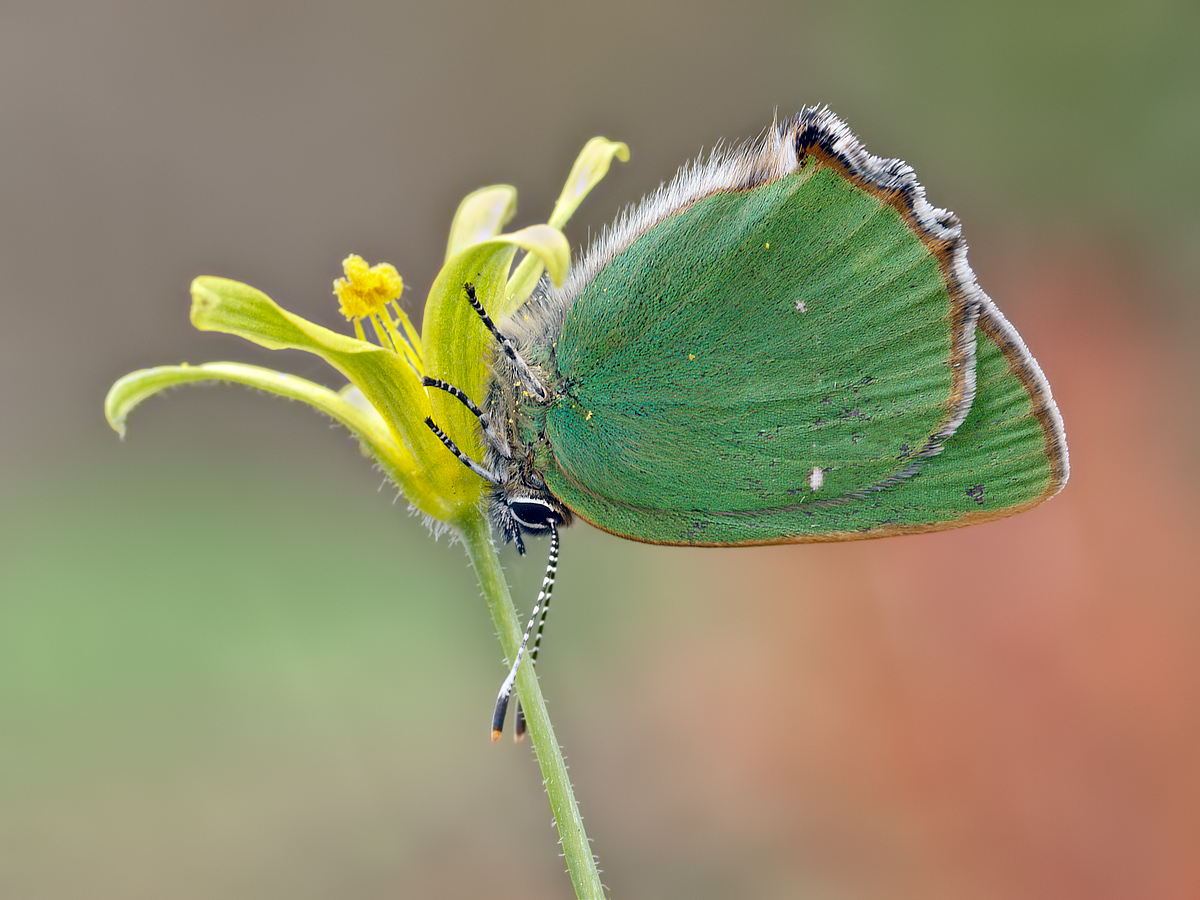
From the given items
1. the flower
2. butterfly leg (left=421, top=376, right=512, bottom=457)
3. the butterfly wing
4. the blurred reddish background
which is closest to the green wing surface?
the butterfly wing

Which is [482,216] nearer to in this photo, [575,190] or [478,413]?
[575,190]

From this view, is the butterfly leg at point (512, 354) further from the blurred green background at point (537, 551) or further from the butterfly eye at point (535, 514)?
the blurred green background at point (537, 551)

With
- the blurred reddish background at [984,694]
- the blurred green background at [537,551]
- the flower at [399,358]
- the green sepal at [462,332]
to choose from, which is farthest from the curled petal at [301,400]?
the blurred reddish background at [984,694]

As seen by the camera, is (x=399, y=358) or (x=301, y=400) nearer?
(x=399, y=358)

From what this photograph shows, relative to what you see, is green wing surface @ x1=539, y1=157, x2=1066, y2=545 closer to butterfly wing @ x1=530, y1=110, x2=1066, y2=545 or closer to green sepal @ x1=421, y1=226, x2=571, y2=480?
butterfly wing @ x1=530, y1=110, x2=1066, y2=545

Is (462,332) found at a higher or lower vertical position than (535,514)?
higher

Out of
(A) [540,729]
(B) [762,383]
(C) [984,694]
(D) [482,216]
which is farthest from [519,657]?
(C) [984,694]

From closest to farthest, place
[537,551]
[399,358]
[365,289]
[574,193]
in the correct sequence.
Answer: [399,358] → [574,193] → [365,289] → [537,551]

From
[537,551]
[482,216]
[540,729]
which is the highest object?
[537,551]
